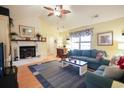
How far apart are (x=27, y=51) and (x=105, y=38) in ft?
14.4

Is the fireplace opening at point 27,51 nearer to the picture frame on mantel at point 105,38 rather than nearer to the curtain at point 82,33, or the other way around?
the curtain at point 82,33

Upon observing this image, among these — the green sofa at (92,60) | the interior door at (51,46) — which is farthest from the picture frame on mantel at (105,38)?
the interior door at (51,46)

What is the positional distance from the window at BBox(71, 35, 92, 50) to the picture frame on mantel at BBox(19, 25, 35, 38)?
9.11 ft

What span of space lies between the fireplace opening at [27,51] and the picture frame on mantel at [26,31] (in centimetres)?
69

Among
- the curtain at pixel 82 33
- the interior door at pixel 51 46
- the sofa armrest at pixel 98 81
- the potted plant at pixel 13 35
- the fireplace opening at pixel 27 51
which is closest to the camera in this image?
the sofa armrest at pixel 98 81

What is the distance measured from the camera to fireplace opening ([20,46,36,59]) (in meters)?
5.34

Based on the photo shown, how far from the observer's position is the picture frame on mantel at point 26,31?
524 centimetres

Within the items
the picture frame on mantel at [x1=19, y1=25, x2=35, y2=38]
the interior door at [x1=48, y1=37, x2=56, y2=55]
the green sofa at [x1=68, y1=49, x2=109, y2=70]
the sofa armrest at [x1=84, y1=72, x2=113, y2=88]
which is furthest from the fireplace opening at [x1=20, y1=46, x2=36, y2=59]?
the sofa armrest at [x1=84, y1=72, x2=113, y2=88]

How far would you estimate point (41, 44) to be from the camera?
643cm

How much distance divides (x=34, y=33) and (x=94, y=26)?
3.60 metres

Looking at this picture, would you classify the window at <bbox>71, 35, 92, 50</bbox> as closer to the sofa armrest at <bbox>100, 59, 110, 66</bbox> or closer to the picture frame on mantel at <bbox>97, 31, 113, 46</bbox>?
the picture frame on mantel at <bbox>97, 31, 113, 46</bbox>

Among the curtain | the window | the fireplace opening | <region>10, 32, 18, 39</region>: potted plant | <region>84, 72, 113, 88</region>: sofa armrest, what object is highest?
the curtain

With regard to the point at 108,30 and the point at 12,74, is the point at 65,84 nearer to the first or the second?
the point at 12,74
